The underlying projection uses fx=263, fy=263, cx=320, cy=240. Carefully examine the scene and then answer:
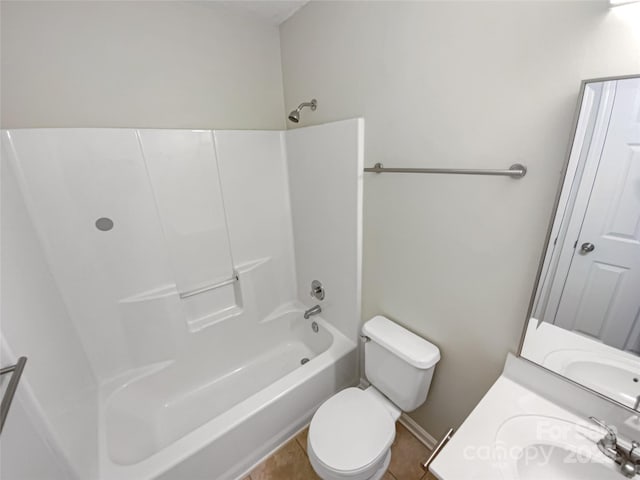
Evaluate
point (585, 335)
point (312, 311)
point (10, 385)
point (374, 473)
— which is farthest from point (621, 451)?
point (10, 385)

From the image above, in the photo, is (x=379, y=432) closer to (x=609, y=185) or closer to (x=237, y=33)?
(x=609, y=185)

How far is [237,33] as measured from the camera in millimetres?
1607

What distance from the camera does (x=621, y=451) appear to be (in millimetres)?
714

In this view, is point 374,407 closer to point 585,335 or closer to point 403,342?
point 403,342

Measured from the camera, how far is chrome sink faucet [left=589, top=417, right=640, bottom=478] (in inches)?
26.9

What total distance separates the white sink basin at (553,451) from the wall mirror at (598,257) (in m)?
0.15

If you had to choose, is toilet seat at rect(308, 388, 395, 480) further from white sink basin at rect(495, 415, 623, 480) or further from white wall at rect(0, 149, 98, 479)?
white wall at rect(0, 149, 98, 479)

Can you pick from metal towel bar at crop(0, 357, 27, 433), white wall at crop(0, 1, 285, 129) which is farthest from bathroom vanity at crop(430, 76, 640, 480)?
white wall at crop(0, 1, 285, 129)

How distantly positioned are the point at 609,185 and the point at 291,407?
1.59 metres

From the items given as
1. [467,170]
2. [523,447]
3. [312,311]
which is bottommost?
[312,311]

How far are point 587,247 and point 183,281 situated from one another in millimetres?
1897

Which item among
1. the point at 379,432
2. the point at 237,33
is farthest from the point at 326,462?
the point at 237,33

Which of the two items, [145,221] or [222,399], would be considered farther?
[222,399]

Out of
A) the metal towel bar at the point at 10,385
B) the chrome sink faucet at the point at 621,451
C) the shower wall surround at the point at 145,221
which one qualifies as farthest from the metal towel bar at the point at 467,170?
the metal towel bar at the point at 10,385
